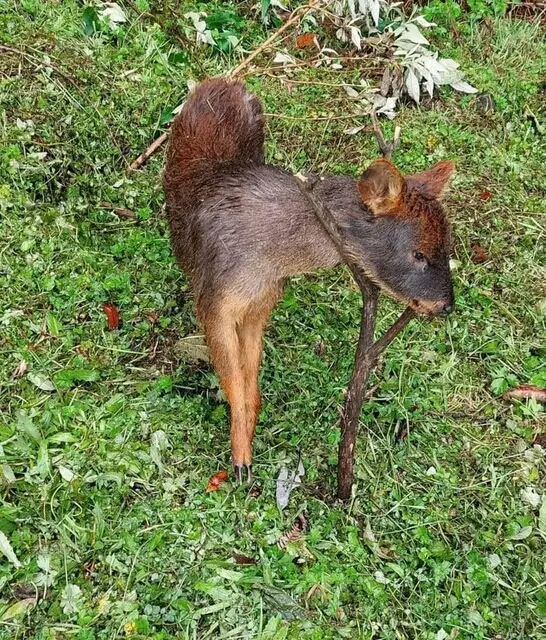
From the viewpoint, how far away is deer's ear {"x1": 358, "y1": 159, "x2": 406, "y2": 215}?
8.44 ft

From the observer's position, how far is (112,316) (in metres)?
3.94

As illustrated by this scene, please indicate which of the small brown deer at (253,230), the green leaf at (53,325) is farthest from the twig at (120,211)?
the green leaf at (53,325)

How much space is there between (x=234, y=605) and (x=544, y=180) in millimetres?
3861

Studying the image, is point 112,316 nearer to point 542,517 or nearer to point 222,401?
point 222,401

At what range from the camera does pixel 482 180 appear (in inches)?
201

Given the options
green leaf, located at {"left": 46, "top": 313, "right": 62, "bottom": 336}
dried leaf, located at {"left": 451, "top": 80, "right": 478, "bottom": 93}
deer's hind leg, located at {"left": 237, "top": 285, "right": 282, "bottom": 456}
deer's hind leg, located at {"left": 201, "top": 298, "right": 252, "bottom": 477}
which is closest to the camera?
deer's hind leg, located at {"left": 201, "top": 298, "right": 252, "bottom": 477}

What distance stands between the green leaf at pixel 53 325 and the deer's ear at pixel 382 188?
1.88 meters

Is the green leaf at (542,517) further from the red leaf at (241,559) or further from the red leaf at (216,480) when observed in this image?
the red leaf at (216,480)

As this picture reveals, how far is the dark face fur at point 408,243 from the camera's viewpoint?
8.96ft

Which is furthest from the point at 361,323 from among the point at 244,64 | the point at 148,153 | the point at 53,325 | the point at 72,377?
the point at 244,64

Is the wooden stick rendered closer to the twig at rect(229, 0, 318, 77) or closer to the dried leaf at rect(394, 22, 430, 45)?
the twig at rect(229, 0, 318, 77)

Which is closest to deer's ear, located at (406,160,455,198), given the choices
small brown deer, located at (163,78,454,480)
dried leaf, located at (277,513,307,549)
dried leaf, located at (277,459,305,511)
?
small brown deer, located at (163,78,454,480)

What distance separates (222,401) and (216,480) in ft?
1.61

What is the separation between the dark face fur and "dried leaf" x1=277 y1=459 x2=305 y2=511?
41.8 inches
